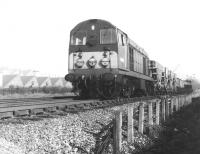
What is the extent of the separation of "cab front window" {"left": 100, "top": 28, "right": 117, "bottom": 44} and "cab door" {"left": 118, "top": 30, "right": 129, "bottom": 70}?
45 centimetres

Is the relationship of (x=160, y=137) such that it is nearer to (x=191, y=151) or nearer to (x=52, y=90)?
(x=191, y=151)

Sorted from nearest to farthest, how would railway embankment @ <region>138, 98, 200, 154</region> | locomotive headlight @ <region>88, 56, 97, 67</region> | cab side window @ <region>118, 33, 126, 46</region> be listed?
1. railway embankment @ <region>138, 98, 200, 154</region>
2. locomotive headlight @ <region>88, 56, 97, 67</region>
3. cab side window @ <region>118, 33, 126, 46</region>

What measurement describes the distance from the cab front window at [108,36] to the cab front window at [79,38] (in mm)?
1004

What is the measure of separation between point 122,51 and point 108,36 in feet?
3.68

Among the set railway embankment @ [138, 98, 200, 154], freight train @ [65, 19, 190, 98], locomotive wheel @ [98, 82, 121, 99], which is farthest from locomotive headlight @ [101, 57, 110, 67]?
railway embankment @ [138, 98, 200, 154]

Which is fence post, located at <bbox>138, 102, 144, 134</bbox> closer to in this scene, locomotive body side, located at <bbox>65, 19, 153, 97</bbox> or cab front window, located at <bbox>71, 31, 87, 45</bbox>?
locomotive body side, located at <bbox>65, 19, 153, 97</bbox>

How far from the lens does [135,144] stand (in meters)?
8.91

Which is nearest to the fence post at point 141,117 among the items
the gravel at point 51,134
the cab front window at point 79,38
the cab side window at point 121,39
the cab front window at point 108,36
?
the gravel at point 51,134

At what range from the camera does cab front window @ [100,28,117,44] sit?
1546 cm

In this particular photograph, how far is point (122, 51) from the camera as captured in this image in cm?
1600

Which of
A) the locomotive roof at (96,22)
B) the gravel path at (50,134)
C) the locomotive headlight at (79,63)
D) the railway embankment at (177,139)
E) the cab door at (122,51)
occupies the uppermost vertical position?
the locomotive roof at (96,22)

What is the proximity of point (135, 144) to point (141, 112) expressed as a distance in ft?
4.93

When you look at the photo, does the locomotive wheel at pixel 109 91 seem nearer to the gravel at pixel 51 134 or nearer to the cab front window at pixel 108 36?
the cab front window at pixel 108 36

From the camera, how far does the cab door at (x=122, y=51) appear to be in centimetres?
1545
